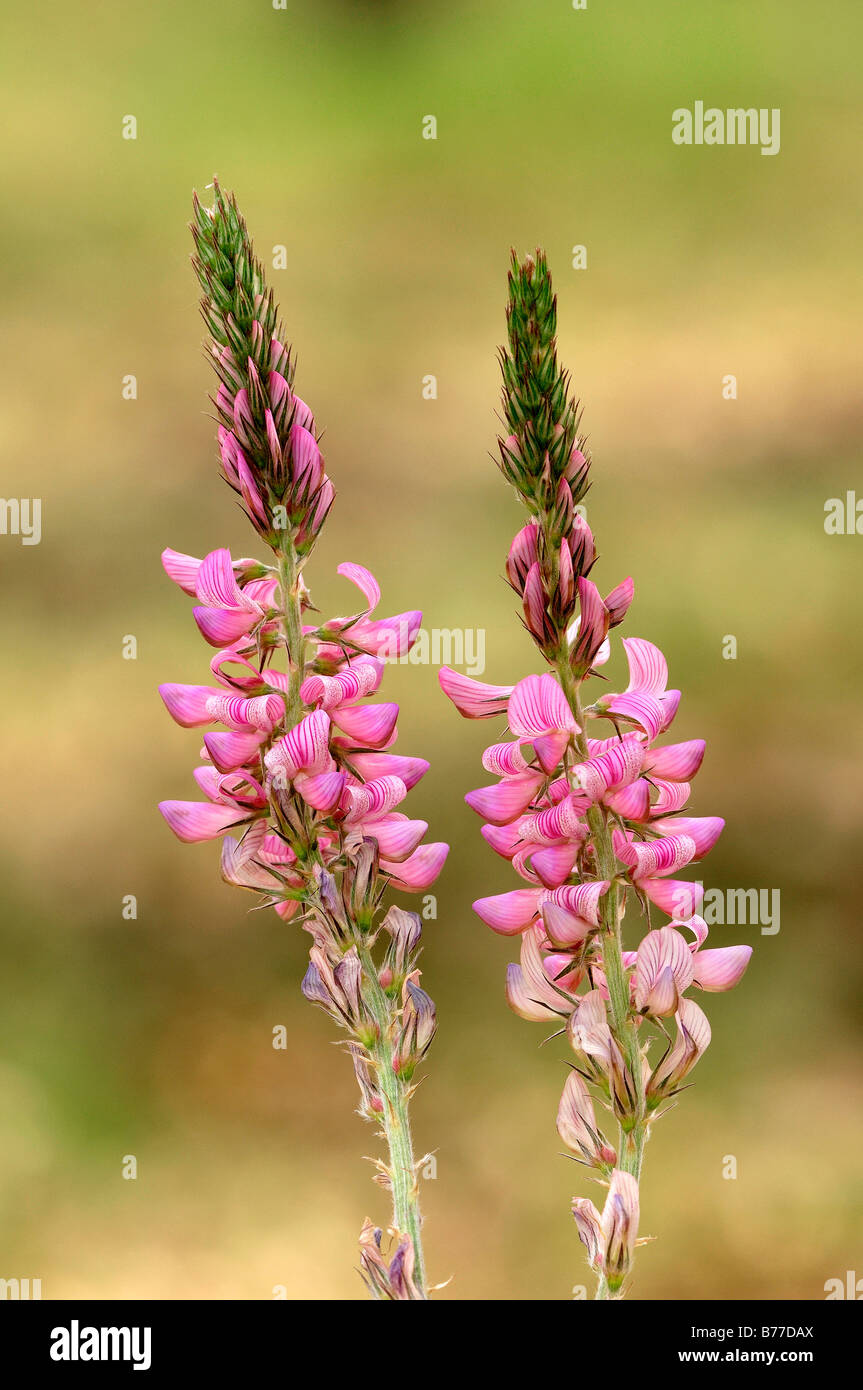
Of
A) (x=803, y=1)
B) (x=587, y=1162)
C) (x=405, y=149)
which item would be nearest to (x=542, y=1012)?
(x=587, y=1162)

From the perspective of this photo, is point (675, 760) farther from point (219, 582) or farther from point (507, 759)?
point (219, 582)

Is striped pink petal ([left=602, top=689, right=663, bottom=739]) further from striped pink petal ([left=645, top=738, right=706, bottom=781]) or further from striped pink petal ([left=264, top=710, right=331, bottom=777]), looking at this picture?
striped pink petal ([left=264, top=710, right=331, bottom=777])

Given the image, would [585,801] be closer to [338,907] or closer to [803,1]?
[338,907]

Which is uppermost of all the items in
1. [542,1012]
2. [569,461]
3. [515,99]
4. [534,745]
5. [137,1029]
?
[515,99]

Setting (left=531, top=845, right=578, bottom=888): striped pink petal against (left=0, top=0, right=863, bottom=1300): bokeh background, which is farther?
(left=0, top=0, right=863, bottom=1300): bokeh background

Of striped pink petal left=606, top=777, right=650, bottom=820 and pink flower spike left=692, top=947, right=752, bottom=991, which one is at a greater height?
striped pink petal left=606, top=777, right=650, bottom=820

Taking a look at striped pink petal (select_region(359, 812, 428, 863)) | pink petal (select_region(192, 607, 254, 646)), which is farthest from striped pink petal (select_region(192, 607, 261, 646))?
striped pink petal (select_region(359, 812, 428, 863))
